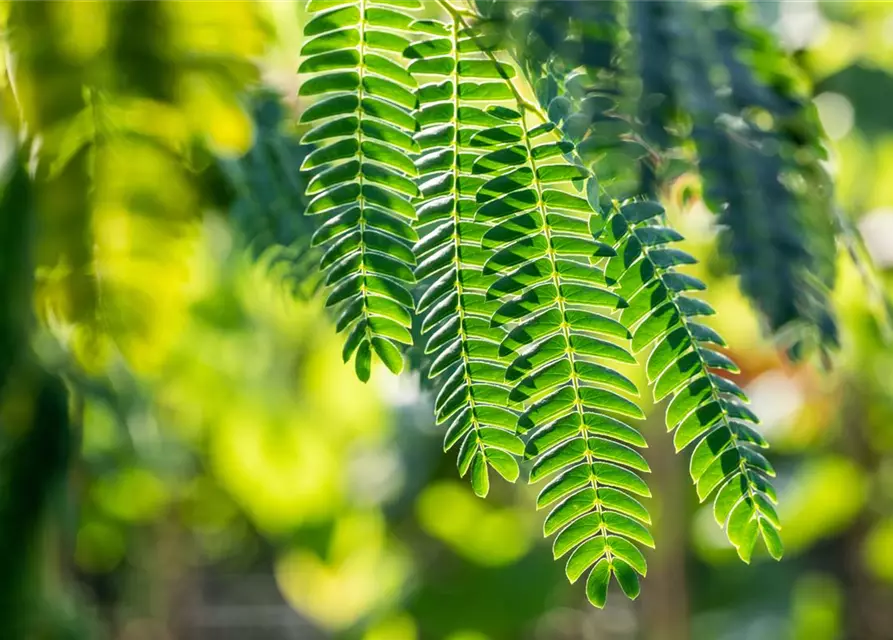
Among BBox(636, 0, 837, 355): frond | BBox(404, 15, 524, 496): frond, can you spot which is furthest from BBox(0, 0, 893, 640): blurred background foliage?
BBox(404, 15, 524, 496): frond

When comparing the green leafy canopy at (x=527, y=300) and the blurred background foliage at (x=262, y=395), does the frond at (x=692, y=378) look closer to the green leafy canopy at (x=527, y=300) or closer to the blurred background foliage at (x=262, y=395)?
the green leafy canopy at (x=527, y=300)

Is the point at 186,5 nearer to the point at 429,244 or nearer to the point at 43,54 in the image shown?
the point at 43,54

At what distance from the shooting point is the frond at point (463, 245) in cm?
32

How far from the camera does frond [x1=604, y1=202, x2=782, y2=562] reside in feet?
0.99

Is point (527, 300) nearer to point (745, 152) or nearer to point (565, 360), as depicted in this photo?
point (565, 360)

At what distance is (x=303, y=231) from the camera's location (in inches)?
21.2

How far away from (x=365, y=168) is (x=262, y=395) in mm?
1513

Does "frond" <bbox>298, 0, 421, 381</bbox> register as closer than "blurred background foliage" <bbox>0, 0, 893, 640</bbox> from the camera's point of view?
Yes

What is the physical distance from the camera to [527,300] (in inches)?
12.3

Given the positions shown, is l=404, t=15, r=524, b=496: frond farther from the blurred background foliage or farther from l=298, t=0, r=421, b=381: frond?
the blurred background foliage

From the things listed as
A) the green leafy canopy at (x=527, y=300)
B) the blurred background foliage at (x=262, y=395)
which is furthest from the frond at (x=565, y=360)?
the blurred background foliage at (x=262, y=395)

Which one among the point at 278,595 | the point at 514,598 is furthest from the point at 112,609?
the point at 514,598

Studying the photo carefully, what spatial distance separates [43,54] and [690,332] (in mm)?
337

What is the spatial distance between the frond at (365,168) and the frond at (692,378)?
0.07 metres
